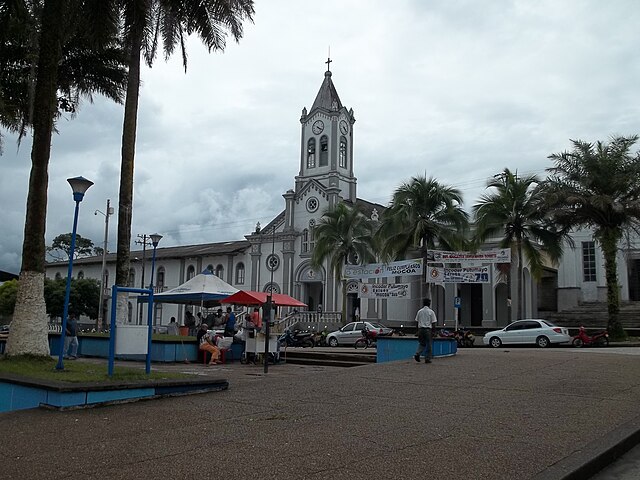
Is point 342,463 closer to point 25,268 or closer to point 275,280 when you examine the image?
point 25,268

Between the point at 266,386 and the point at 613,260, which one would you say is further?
the point at 613,260

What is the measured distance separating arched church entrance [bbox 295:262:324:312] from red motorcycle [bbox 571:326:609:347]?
22.7 meters

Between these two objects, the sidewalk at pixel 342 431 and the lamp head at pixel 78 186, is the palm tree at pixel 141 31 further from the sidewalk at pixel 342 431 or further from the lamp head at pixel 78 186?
the sidewalk at pixel 342 431

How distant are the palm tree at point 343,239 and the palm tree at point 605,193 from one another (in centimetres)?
1274

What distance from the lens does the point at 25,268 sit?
1192 cm

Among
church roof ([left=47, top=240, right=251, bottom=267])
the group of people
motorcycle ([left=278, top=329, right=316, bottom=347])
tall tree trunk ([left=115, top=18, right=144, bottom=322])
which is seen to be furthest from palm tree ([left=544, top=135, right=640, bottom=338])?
church roof ([left=47, top=240, right=251, bottom=267])

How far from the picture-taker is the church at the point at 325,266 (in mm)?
39094

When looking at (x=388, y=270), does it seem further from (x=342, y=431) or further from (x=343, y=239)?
(x=342, y=431)

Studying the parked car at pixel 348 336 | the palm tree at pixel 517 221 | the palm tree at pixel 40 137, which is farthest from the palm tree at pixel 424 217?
the palm tree at pixel 40 137

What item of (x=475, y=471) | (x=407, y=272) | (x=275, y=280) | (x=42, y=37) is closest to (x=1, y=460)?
(x=475, y=471)

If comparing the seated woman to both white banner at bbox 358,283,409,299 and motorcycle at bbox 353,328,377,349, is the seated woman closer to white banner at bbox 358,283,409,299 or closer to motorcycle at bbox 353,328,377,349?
motorcycle at bbox 353,328,377,349

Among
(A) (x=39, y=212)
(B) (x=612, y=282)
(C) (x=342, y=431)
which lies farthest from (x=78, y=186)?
(B) (x=612, y=282)

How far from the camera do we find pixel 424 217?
107 ft

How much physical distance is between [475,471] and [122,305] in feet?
36.7
